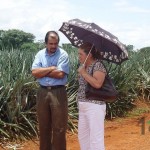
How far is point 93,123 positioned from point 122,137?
11.7 ft

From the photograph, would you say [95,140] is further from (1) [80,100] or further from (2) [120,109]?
(2) [120,109]

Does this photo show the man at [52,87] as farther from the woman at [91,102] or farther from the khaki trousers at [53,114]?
the woman at [91,102]

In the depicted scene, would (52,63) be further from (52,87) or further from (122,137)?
(122,137)

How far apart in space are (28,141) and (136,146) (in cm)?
186

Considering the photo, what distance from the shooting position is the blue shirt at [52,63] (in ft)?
18.8

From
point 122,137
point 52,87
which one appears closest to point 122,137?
point 122,137

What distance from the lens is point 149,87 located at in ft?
41.8

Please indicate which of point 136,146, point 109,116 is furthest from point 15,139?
point 109,116

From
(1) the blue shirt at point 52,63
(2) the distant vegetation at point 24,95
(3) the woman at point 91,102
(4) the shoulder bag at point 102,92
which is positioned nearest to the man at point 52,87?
(1) the blue shirt at point 52,63

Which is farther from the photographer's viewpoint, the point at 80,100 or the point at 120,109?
the point at 120,109

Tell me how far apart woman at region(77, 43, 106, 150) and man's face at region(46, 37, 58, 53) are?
0.86 m

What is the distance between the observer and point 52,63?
5832mm

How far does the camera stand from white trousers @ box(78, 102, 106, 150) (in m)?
4.83

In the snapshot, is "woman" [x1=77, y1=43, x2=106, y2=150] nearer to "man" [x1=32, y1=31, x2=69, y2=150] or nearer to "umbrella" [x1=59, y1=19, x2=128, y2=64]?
"umbrella" [x1=59, y1=19, x2=128, y2=64]
